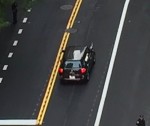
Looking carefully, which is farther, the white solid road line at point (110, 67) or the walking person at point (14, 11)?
the walking person at point (14, 11)

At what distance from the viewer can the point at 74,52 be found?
3712 cm

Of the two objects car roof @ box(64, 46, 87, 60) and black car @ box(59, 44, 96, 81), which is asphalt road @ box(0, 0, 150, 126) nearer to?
black car @ box(59, 44, 96, 81)

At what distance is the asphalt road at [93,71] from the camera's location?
34062 mm

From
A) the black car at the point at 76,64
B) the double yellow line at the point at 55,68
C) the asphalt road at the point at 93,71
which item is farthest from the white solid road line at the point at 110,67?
the double yellow line at the point at 55,68

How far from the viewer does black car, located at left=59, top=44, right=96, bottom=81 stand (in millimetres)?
35719

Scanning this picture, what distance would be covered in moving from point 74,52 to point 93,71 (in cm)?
171

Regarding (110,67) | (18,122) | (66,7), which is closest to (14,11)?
(66,7)

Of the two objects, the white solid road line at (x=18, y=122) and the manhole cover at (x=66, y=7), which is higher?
the manhole cover at (x=66, y=7)

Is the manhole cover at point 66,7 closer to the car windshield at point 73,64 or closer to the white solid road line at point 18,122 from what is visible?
the car windshield at point 73,64

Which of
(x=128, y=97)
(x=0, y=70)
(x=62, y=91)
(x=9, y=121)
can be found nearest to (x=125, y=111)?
(x=128, y=97)

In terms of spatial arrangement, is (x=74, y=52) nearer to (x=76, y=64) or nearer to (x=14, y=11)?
(x=76, y=64)

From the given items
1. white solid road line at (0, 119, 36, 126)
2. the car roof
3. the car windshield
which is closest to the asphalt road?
white solid road line at (0, 119, 36, 126)

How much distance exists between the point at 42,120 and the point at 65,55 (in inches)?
202

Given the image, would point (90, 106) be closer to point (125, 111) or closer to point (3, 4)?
point (125, 111)
